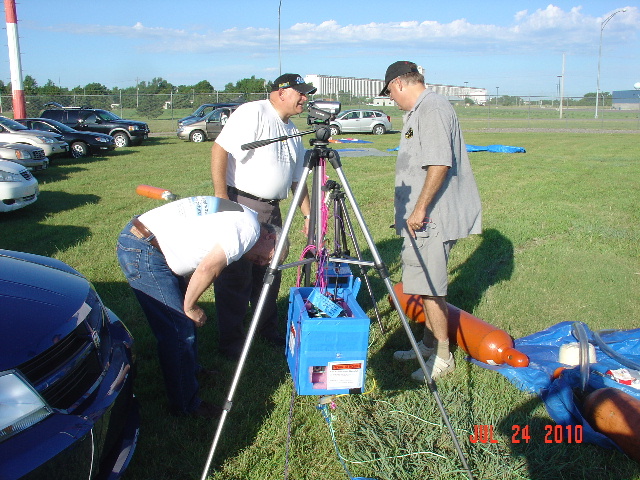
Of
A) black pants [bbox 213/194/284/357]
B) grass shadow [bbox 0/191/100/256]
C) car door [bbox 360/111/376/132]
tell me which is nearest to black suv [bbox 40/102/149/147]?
car door [bbox 360/111/376/132]

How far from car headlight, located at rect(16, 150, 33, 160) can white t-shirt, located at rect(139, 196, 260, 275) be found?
11431 millimetres

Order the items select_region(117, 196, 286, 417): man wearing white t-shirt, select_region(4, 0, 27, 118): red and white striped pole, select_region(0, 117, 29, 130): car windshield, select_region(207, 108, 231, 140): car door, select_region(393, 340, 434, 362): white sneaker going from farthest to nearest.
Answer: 1. select_region(4, 0, 27, 118): red and white striped pole
2. select_region(207, 108, 231, 140): car door
3. select_region(0, 117, 29, 130): car windshield
4. select_region(393, 340, 434, 362): white sneaker
5. select_region(117, 196, 286, 417): man wearing white t-shirt

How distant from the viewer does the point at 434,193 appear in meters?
3.61

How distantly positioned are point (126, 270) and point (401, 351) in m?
2.22

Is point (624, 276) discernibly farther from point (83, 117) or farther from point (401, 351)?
point (83, 117)

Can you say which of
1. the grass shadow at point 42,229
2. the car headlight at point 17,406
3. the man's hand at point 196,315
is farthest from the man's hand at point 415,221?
the grass shadow at point 42,229

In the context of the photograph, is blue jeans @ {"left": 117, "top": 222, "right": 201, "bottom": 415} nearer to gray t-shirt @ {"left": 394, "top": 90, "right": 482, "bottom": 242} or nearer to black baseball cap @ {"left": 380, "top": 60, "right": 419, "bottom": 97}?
gray t-shirt @ {"left": 394, "top": 90, "right": 482, "bottom": 242}

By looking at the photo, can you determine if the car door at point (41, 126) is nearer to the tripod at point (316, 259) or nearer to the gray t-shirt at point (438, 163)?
the gray t-shirt at point (438, 163)

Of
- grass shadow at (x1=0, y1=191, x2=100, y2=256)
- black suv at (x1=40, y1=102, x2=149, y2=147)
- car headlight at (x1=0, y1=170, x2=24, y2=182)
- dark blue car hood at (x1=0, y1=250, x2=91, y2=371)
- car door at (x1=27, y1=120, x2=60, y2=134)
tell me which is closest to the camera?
dark blue car hood at (x1=0, y1=250, x2=91, y2=371)

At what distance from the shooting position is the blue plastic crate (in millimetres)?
2529

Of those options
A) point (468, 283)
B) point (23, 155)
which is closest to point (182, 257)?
point (468, 283)

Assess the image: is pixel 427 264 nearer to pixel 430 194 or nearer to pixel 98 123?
pixel 430 194

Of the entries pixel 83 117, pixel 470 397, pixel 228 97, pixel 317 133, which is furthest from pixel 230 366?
pixel 228 97

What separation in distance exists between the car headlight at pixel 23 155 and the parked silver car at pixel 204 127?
1137 centimetres
